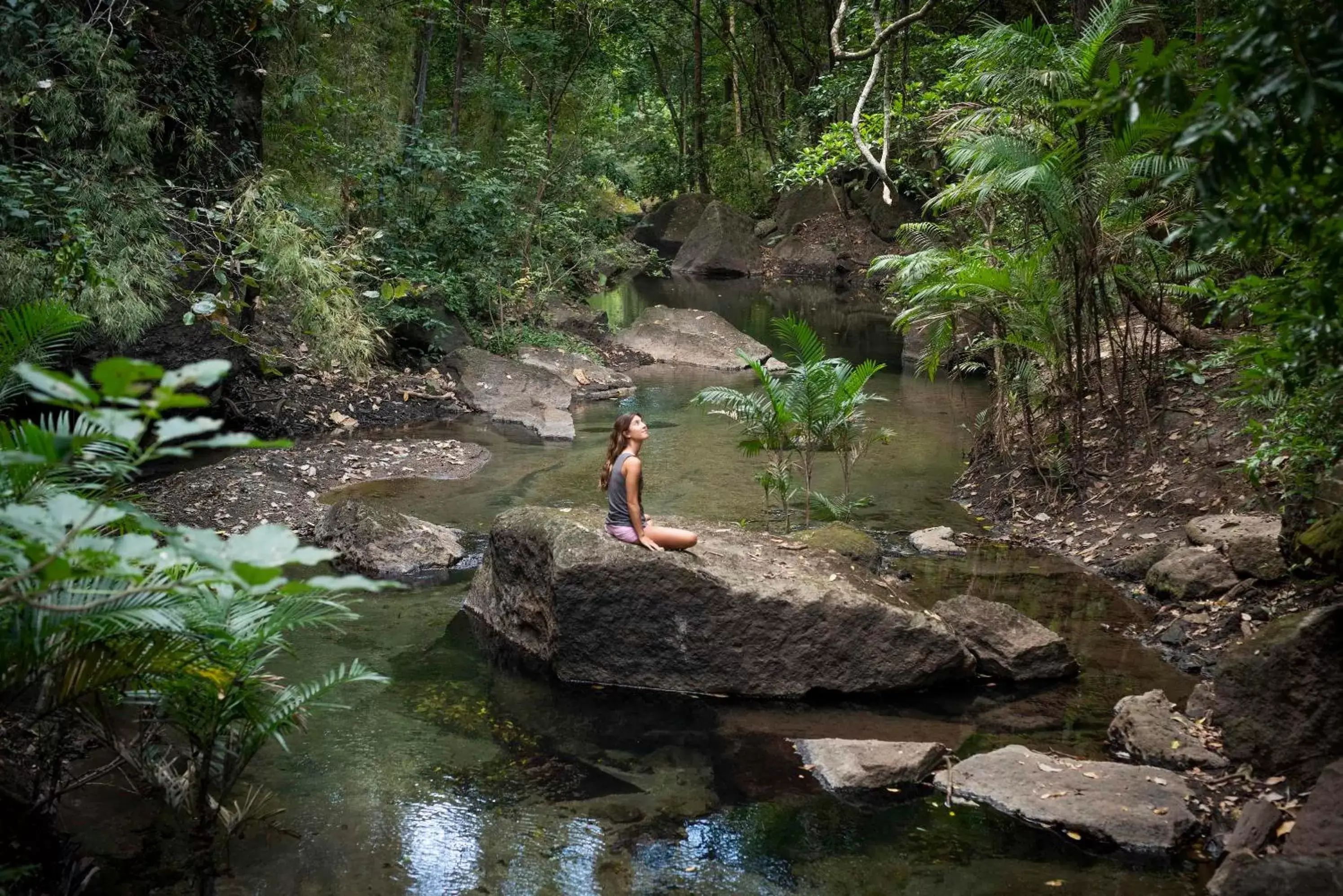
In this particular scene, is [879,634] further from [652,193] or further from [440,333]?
[652,193]

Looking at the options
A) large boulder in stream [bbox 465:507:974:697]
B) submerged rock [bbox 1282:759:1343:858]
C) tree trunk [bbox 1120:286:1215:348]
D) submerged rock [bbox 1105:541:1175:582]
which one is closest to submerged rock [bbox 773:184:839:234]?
tree trunk [bbox 1120:286:1215:348]

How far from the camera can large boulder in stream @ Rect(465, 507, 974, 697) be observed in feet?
21.3

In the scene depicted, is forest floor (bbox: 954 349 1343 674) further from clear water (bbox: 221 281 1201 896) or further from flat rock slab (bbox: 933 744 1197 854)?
flat rock slab (bbox: 933 744 1197 854)

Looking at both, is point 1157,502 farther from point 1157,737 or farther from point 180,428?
point 180,428

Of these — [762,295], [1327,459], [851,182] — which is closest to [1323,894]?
[1327,459]

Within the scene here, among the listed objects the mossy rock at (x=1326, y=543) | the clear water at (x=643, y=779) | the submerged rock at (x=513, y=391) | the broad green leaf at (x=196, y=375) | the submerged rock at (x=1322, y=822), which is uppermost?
the broad green leaf at (x=196, y=375)

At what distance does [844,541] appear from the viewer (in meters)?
8.44

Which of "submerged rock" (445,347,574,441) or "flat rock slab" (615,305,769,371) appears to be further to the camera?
"flat rock slab" (615,305,769,371)

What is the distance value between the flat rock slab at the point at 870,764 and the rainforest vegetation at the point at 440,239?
8.14 feet

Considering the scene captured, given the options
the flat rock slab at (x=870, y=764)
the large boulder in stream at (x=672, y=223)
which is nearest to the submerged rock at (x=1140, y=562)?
the flat rock slab at (x=870, y=764)

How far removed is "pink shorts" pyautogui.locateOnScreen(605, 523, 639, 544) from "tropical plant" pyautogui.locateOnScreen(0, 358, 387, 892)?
2237mm

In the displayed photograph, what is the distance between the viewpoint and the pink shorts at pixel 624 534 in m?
6.73

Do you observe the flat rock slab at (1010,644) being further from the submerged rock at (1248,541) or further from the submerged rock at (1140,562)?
the submerged rock at (1140,562)

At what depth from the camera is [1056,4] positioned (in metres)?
20.5
